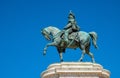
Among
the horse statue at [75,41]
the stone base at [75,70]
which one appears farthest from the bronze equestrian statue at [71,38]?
the stone base at [75,70]

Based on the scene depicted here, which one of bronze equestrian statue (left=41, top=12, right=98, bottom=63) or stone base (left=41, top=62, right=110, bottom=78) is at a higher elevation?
bronze equestrian statue (left=41, top=12, right=98, bottom=63)

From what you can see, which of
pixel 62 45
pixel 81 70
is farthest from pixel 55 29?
pixel 81 70

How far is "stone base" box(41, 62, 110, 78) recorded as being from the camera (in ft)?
146

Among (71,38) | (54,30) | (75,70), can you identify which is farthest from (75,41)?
(75,70)

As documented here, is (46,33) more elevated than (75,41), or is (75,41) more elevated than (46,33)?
(46,33)

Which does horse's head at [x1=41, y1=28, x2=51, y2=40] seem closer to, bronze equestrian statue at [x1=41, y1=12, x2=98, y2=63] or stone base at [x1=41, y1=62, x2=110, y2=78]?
bronze equestrian statue at [x1=41, y1=12, x2=98, y2=63]

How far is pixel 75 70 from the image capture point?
44.7 m

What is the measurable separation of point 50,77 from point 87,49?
3.99m

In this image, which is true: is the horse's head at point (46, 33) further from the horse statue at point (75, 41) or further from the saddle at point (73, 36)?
the saddle at point (73, 36)

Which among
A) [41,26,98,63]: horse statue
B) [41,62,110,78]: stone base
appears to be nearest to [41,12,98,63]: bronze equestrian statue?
[41,26,98,63]: horse statue

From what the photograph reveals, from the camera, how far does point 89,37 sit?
47188 millimetres

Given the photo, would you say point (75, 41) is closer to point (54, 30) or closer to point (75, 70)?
point (54, 30)

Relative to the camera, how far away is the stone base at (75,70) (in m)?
44.6

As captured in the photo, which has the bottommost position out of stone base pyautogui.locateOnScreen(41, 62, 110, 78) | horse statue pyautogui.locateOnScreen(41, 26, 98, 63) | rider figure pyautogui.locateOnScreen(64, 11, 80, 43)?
stone base pyautogui.locateOnScreen(41, 62, 110, 78)
